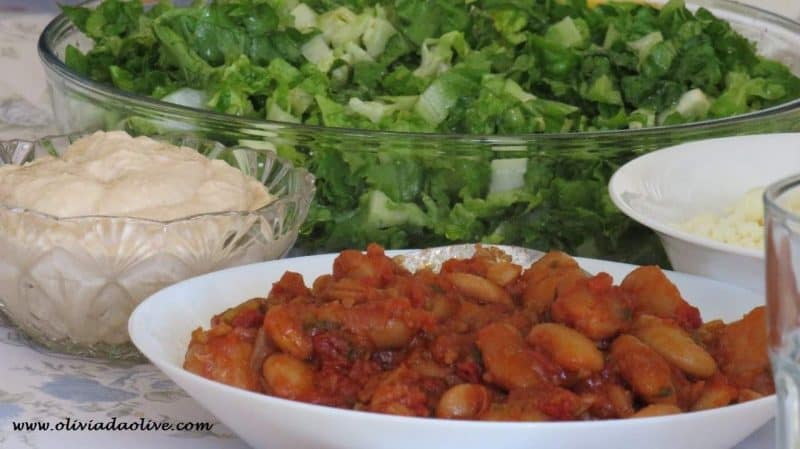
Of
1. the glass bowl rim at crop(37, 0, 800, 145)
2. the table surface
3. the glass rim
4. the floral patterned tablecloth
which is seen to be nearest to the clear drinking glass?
the glass rim

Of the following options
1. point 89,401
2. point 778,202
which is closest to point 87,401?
point 89,401

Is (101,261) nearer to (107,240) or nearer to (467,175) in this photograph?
(107,240)

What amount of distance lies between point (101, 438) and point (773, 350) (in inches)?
25.1

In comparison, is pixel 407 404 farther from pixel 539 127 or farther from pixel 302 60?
pixel 302 60

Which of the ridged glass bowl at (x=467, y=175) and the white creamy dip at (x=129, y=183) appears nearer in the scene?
the white creamy dip at (x=129, y=183)

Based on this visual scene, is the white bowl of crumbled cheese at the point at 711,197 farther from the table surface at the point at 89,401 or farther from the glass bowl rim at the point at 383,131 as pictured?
the table surface at the point at 89,401

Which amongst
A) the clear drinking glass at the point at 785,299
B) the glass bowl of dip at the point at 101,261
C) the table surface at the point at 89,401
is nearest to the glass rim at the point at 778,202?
the clear drinking glass at the point at 785,299

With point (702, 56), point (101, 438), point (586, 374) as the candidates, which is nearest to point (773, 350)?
point (586, 374)

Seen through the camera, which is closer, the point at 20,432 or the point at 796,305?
the point at 796,305

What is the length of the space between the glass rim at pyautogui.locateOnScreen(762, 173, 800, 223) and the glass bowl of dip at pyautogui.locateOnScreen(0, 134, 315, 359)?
0.65 m

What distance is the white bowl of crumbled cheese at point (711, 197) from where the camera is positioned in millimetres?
1272

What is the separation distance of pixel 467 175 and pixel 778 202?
2.34 ft

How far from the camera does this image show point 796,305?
74 cm

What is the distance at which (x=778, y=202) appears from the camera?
79 cm
